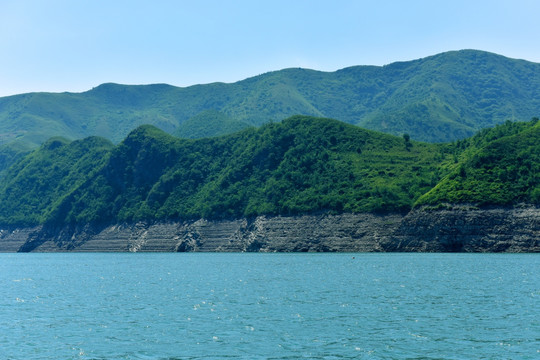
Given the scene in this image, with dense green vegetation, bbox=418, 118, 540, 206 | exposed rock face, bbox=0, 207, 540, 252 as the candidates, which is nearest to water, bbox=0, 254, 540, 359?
exposed rock face, bbox=0, 207, 540, 252

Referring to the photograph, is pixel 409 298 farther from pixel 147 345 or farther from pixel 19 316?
pixel 19 316

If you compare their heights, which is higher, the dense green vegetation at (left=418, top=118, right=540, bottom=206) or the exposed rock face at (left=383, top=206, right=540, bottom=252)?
the dense green vegetation at (left=418, top=118, right=540, bottom=206)

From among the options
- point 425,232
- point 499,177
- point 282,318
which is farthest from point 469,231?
point 282,318

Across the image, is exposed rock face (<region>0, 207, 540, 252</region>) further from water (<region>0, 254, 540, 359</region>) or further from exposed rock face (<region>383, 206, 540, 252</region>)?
water (<region>0, 254, 540, 359</region>)

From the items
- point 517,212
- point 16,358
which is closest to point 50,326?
point 16,358

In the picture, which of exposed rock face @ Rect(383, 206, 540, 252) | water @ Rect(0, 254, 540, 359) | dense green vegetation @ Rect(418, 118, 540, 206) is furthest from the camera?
dense green vegetation @ Rect(418, 118, 540, 206)

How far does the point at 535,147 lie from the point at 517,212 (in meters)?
31.9

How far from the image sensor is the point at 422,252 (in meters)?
171

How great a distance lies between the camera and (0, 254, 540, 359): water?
140 feet

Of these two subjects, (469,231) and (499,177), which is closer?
(469,231)

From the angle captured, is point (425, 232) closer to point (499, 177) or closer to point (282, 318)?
point (499, 177)

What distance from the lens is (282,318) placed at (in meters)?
55.5

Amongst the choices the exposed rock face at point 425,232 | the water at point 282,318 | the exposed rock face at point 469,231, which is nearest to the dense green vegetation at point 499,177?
the exposed rock face at point 469,231

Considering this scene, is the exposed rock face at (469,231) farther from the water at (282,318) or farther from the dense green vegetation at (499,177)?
the water at (282,318)
